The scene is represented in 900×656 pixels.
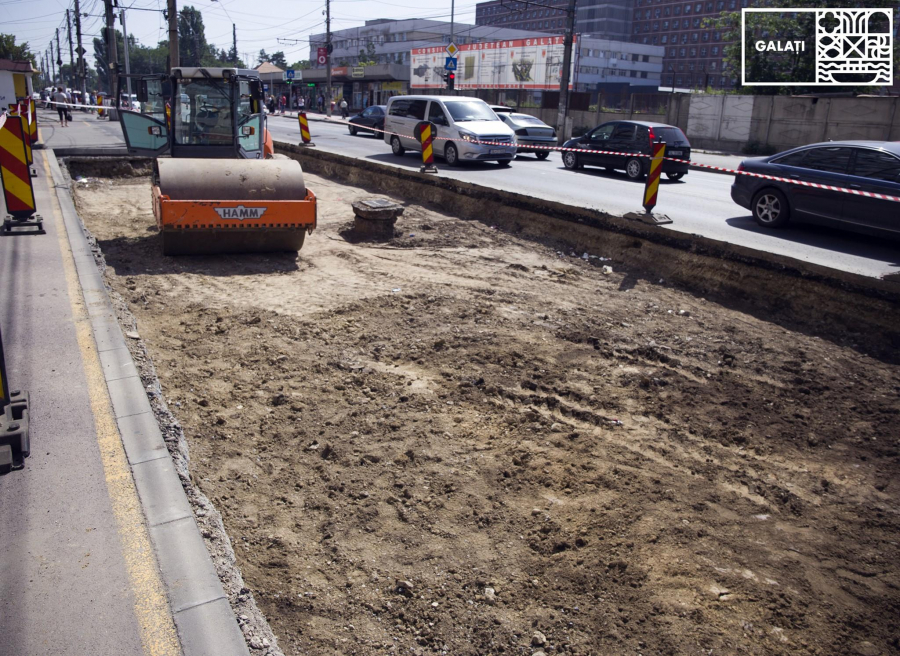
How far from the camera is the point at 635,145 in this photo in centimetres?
1825

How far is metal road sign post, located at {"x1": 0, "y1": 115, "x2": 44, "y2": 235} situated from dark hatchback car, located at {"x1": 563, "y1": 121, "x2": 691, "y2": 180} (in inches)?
534

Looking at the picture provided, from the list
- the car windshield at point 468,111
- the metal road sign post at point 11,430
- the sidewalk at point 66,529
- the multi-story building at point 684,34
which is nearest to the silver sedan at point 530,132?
the car windshield at point 468,111

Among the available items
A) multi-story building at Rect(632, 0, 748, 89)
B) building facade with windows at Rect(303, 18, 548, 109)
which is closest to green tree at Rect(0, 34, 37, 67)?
building facade with windows at Rect(303, 18, 548, 109)

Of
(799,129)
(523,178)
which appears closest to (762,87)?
(799,129)

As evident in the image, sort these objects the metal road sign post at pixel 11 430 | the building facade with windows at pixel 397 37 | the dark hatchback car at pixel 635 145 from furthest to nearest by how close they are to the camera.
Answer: the building facade with windows at pixel 397 37 < the dark hatchback car at pixel 635 145 < the metal road sign post at pixel 11 430

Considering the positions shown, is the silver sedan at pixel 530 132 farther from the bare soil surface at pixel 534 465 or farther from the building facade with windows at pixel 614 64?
the building facade with windows at pixel 614 64

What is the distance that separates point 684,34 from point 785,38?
106m

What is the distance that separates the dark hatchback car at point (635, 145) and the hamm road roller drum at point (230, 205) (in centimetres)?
1097

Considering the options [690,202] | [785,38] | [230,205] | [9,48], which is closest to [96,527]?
[230,205]

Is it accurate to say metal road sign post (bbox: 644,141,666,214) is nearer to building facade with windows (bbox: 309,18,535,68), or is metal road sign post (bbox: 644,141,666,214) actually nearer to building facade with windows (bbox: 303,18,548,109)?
building facade with windows (bbox: 303,18,548,109)

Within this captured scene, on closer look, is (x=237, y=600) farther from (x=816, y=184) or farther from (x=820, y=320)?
(x=816, y=184)

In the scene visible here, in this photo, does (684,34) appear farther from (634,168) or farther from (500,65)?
(634,168)

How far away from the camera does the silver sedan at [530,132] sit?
24828mm

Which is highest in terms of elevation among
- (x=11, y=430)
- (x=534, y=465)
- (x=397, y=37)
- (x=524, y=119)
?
(x=397, y=37)
